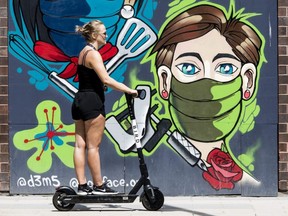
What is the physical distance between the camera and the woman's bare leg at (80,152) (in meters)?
7.64

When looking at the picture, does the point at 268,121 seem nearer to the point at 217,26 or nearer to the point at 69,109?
the point at 217,26

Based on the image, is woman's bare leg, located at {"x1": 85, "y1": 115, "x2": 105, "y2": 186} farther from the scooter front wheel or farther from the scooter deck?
the scooter front wheel

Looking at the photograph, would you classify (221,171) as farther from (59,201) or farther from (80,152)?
(59,201)

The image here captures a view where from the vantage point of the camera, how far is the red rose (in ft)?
28.3

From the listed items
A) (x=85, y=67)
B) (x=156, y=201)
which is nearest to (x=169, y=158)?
(x=156, y=201)

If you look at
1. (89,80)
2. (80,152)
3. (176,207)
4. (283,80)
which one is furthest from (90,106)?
(283,80)

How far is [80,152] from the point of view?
7.67m

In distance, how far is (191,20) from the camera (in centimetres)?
860

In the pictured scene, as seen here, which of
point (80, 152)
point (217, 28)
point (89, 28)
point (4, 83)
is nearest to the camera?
point (89, 28)

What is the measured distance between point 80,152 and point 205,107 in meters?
1.72

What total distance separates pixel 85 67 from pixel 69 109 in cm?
124

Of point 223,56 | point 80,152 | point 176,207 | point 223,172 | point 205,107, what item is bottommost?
point 176,207

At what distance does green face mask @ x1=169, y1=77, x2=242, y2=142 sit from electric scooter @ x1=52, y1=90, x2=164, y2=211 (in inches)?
44.8

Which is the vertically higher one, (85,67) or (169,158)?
(85,67)
